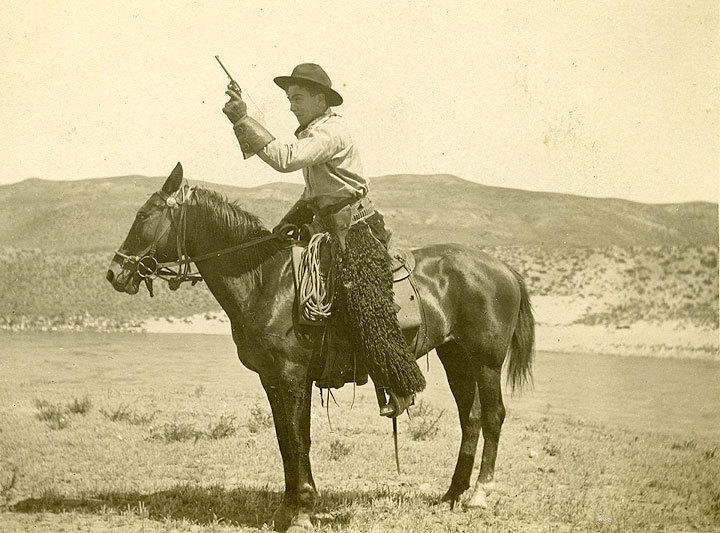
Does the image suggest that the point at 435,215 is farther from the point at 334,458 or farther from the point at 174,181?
the point at 174,181

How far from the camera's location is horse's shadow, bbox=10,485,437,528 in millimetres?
5582

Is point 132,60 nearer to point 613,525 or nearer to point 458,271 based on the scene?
point 458,271

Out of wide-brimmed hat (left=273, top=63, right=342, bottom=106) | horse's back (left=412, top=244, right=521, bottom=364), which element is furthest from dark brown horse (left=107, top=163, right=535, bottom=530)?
horse's back (left=412, top=244, right=521, bottom=364)

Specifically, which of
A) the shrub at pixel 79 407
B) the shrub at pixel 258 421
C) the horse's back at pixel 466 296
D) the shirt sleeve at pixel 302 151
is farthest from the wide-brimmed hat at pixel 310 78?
the shrub at pixel 79 407

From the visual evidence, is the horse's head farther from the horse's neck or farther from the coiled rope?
the coiled rope

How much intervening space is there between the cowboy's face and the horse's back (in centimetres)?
152

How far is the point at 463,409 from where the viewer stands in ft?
21.1

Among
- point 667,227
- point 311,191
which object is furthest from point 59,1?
point 667,227

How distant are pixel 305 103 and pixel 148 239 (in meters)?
1.57

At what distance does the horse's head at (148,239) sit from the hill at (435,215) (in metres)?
4.19

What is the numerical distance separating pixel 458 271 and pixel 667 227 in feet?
26.8

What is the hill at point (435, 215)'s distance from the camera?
40.8 feet

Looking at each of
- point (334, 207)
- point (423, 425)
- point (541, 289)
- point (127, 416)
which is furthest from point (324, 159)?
point (541, 289)

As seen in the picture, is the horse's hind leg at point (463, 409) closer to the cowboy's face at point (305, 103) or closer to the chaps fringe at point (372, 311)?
the chaps fringe at point (372, 311)
